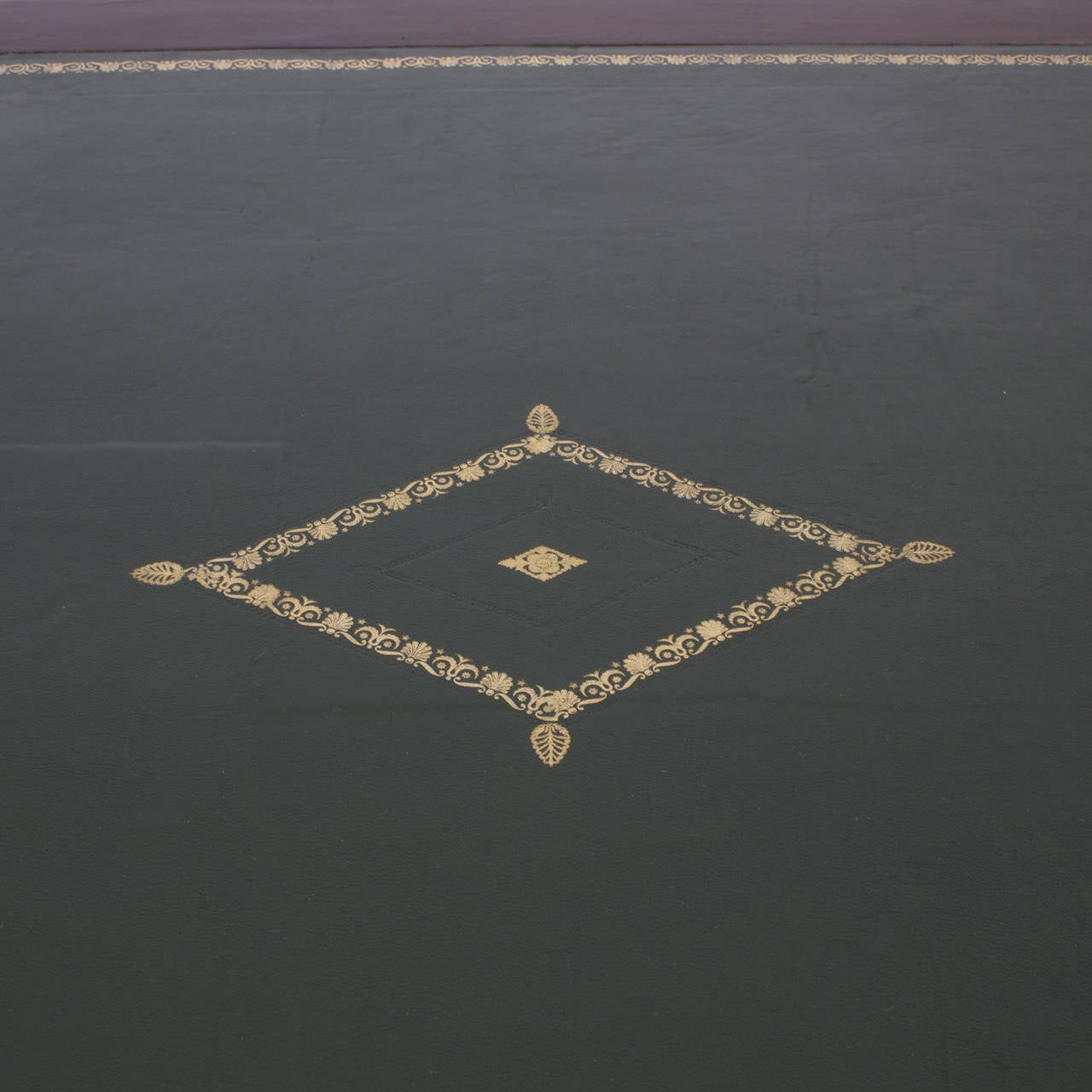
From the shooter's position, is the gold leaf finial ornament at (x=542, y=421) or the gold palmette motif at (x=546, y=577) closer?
the gold palmette motif at (x=546, y=577)

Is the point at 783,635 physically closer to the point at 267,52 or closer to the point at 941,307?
the point at 941,307

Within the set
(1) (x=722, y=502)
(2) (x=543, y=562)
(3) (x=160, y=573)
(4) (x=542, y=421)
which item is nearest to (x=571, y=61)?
(4) (x=542, y=421)

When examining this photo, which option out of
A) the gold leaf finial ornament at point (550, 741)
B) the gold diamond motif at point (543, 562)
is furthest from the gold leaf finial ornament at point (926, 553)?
the gold leaf finial ornament at point (550, 741)

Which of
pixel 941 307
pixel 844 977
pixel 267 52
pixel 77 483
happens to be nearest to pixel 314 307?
pixel 77 483

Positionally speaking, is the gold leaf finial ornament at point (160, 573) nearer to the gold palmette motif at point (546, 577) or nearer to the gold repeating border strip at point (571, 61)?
the gold palmette motif at point (546, 577)

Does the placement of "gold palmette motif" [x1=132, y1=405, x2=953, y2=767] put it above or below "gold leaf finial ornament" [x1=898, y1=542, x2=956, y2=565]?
below

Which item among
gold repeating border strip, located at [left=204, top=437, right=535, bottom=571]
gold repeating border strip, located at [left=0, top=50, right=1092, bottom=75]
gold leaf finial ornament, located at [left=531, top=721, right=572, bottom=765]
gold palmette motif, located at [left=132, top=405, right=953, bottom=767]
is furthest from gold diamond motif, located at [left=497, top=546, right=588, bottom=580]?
gold repeating border strip, located at [left=0, top=50, right=1092, bottom=75]

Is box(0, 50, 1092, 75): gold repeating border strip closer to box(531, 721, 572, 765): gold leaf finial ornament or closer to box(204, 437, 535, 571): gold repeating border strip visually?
box(204, 437, 535, 571): gold repeating border strip
